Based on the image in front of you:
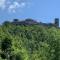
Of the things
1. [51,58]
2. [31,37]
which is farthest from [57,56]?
[31,37]

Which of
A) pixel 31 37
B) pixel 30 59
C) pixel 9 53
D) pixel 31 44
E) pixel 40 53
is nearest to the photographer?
pixel 9 53

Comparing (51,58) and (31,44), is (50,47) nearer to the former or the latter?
(51,58)

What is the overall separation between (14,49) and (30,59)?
15.7ft

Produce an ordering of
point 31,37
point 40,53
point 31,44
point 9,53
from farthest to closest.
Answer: point 31,37, point 31,44, point 40,53, point 9,53

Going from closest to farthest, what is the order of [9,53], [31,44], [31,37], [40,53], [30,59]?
1. [9,53]
2. [30,59]
3. [40,53]
4. [31,44]
5. [31,37]

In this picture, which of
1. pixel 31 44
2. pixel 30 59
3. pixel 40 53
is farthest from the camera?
pixel 31 44

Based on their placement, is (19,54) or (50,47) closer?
(19,54)

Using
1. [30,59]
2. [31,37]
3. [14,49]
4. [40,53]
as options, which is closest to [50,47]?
[40,53]

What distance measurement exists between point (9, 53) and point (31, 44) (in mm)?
24947

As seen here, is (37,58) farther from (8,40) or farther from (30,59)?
(8,40)

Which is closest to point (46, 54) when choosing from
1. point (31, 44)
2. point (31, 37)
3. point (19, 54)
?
point (19, 54)

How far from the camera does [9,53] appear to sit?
54.3m

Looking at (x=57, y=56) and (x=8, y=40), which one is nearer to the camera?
(x=8, y=40)

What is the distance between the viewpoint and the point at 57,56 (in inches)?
2429
